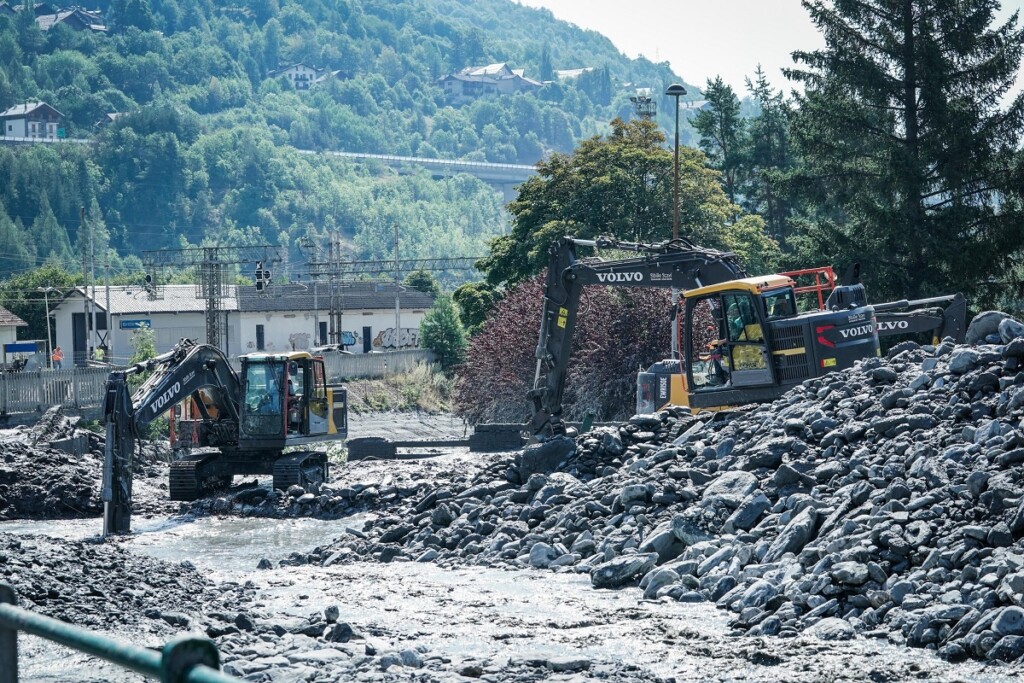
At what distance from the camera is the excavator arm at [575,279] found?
2397 cm

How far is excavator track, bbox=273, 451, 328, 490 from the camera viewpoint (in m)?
25.6

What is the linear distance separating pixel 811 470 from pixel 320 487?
11.7 m

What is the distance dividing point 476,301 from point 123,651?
51.9 meters

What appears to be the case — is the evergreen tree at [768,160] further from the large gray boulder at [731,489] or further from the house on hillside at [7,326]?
the large gray boulder at [731,489]

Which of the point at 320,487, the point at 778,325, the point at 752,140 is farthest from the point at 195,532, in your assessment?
the point at 752,140

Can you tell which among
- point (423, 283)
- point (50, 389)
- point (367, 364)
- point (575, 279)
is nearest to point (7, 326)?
point (367, 364)

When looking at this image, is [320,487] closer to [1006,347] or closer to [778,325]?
[778,325]

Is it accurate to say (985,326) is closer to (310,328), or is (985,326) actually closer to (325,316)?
(310,328)

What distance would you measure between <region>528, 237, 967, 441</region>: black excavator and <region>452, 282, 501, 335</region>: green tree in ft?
95.5

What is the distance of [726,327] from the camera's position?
22.3m

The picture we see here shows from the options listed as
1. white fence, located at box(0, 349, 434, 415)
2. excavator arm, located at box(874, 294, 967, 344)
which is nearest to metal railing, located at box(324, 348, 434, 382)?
white fence, located at box(0, 349, 434, 415)

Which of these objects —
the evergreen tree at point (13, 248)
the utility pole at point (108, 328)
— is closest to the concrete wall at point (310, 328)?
the utility pole at point (108, 328)

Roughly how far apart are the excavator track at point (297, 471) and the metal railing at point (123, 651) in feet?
71.4

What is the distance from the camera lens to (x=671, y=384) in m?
24.5
